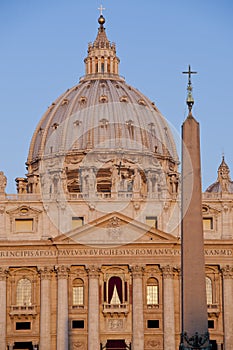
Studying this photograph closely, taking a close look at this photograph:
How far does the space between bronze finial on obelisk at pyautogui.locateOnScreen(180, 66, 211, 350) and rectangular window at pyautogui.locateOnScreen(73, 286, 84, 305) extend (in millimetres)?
40692

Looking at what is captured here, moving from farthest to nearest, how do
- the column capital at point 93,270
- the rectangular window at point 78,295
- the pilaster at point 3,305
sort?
the rectangular window at point 78,295, the column capital at point 93,270, the pilaster at point 3,305

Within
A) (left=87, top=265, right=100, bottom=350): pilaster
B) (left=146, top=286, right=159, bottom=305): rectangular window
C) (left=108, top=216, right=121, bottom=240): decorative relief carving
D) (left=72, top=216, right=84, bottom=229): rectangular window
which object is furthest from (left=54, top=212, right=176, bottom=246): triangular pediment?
(left=146, top=286, right=159, bottom=305): rectangular window

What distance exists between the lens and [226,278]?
71.8 meters

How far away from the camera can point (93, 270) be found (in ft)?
233

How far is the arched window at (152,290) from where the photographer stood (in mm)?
71875

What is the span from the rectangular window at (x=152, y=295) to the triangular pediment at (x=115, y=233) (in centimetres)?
342

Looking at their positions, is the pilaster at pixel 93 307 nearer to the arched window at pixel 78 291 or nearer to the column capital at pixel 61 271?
the arched window at pixel 78 291

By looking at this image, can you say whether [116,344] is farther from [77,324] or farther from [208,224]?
[208,224]

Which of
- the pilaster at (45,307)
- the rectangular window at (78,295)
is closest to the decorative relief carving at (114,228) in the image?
Result: the rectangular window at (78,295)

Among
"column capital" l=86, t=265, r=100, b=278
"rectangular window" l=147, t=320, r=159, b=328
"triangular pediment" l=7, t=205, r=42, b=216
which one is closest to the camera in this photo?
"column capital" l=86, t=265, r=100, b=278

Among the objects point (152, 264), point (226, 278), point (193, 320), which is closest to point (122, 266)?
point (152, 264)

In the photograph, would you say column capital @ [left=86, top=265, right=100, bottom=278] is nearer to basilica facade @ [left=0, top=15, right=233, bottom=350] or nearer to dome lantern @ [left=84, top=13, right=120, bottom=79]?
basilica facade @ [left=0, top=15, right=233, bottom=350]

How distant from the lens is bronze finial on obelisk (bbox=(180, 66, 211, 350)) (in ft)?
97.3

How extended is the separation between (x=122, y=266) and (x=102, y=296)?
245 centimetres
